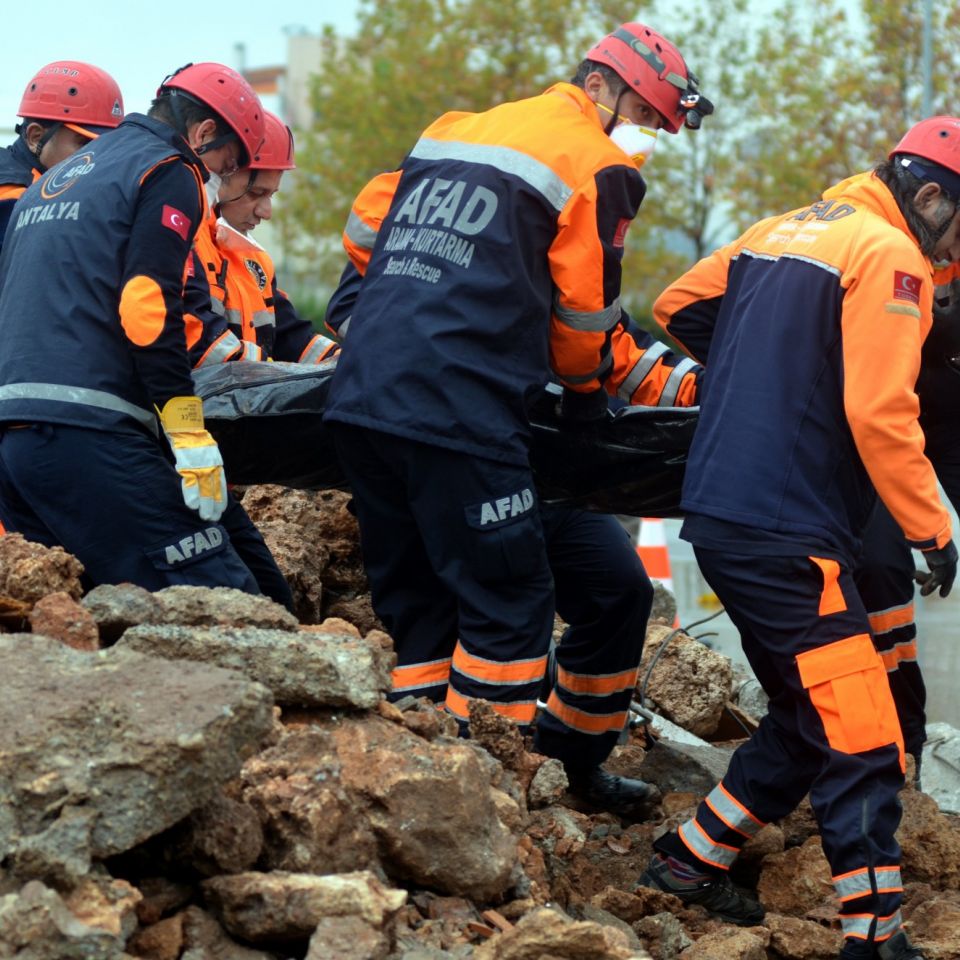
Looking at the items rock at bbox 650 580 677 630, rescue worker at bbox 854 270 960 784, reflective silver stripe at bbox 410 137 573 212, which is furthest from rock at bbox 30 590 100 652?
rock at bbox 650 580 677 630

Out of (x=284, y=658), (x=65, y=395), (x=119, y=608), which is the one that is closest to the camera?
(x=284, y=658)

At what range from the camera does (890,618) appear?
5.14 m

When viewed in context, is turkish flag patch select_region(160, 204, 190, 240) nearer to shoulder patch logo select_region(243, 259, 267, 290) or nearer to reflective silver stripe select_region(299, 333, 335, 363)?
shoulder patch logo select_region(243, 259, 267, 290)

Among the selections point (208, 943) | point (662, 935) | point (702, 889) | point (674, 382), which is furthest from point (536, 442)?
point (208, 943)

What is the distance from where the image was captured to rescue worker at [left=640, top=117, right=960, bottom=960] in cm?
374

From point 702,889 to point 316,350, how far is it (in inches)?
97.0

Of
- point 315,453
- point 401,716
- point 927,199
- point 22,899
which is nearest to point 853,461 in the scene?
point 927,199

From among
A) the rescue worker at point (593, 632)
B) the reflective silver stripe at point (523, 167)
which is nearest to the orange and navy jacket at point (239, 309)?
the rescue worker at point (593, 632)

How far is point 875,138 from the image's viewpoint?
22.0 metres

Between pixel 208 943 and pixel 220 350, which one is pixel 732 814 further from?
pixel 220 350

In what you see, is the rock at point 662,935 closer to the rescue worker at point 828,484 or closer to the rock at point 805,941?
the rock at point 805,941

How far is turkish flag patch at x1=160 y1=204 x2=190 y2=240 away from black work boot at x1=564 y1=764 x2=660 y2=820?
2.18m

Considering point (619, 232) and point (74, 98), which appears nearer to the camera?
point (619, 232)

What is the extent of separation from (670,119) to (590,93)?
0.83ft
